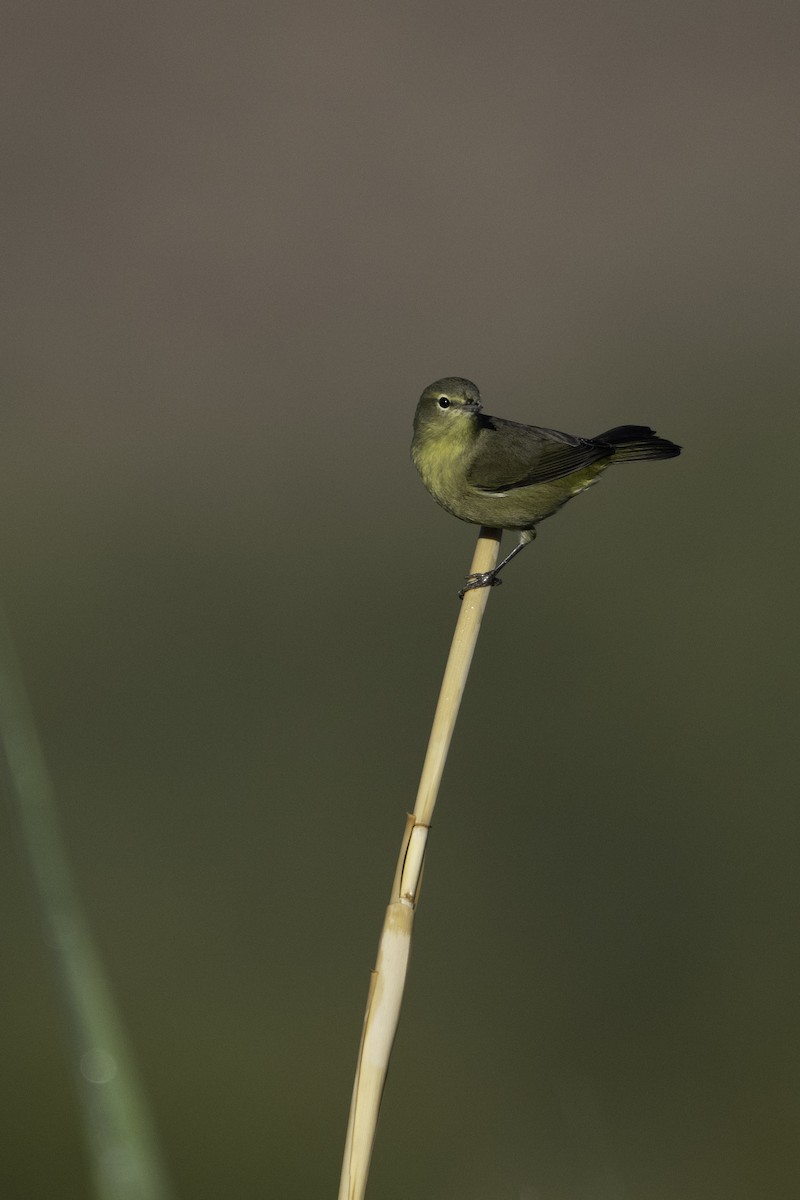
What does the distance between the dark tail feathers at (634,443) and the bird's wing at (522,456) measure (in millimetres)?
15

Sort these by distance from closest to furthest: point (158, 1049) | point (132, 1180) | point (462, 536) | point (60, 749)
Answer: point (132, 1180) < point (158, 1049) < point (60, 749) < point (462, 536)

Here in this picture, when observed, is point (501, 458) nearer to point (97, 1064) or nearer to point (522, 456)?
point (522, 456)

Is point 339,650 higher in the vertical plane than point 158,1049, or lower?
higher

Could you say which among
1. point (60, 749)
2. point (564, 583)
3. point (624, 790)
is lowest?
point (60, 749)

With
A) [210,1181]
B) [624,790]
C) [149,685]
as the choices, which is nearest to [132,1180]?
[210,1181]

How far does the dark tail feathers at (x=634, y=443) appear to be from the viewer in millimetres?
1378

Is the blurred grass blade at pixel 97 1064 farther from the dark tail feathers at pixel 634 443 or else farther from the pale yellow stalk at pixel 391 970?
the dark tail feathers at pixel 634 443

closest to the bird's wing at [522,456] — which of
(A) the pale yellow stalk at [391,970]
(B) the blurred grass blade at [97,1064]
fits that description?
(A) the pale yellow stalk at [391,970]

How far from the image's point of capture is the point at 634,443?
1.40 metres

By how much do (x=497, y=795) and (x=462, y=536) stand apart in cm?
103

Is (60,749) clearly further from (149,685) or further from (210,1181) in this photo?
(210,1181)

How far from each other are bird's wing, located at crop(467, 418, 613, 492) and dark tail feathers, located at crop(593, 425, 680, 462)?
15 millimetres

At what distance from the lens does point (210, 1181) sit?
6.26 ft

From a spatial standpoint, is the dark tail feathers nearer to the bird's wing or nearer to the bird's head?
the bird's wing
